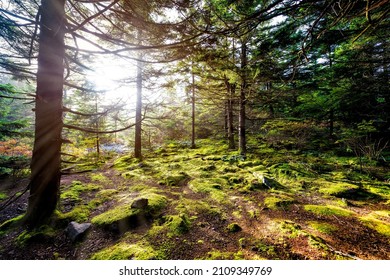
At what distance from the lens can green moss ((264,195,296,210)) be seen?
433 cm

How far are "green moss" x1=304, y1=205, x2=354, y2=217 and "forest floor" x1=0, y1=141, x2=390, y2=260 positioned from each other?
0.07 ft

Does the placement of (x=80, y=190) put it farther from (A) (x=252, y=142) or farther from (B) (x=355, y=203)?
(A) (x=252, y=142)

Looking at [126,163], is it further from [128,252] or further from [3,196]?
[128,252]

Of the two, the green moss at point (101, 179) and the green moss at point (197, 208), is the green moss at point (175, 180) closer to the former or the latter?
the green moss at point (197, 208)

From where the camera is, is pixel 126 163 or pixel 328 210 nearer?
pixel 328 210

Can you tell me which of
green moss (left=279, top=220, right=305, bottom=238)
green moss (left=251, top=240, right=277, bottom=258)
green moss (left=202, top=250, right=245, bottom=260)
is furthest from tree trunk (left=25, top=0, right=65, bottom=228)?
green moss (left=279, top=220, right=305, bottom=238)

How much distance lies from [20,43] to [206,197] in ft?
20.3

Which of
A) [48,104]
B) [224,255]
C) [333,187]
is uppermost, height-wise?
[48,104]

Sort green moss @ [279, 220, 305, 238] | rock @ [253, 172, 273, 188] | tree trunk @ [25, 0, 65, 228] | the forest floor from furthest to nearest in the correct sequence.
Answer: rock @ [253, 172, 273, 188] → tree trunk @ [25, 0, 65, 228] → green moss @ [279, 220, 305, 238] → the forest floor

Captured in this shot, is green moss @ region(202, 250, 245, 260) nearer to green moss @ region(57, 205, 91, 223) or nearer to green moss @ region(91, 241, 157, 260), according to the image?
green moss @ region(91, 241, 157, 260)

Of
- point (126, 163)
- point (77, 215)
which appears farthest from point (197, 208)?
point (126, 163)

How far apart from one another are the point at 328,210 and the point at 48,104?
6.32 metres

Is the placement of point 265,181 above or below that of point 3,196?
above

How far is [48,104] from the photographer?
330 centimetres
